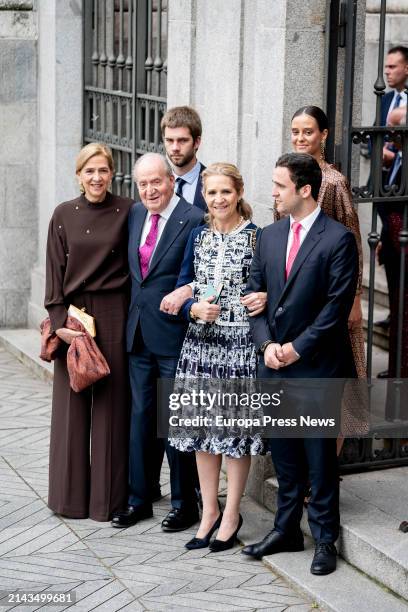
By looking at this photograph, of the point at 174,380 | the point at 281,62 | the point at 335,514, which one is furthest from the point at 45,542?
the point at 281,62

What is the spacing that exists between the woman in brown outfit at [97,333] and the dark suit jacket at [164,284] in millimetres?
185

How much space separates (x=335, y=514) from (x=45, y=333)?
181cm

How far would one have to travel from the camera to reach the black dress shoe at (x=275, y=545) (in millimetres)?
6305

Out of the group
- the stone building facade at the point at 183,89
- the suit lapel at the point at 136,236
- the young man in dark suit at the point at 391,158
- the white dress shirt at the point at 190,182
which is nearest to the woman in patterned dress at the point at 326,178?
the stone building facade at the point at 183,89

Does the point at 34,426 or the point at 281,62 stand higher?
the point at 281,62

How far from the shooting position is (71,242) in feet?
22.0

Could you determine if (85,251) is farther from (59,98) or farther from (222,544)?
(59,98)

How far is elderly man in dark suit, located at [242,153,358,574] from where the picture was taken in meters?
5.87

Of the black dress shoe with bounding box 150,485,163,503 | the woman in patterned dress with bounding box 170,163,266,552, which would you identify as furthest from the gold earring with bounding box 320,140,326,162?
the black dress shoe with bounding box 150,485,163,503

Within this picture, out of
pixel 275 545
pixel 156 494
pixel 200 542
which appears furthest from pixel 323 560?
pixel 156 494

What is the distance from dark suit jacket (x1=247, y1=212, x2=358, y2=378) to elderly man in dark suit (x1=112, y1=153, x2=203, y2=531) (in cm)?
62

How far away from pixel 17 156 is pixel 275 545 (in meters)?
5.66

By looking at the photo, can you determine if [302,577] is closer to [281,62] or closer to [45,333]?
[45,333]

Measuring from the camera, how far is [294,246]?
6.00 meters
